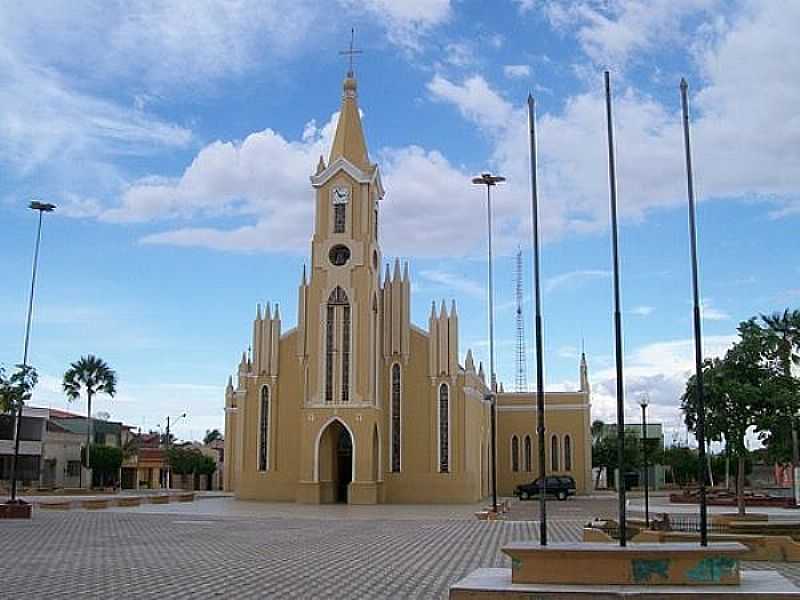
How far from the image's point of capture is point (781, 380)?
94.3 feet

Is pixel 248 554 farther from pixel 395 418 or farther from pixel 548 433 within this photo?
pixel 548 433

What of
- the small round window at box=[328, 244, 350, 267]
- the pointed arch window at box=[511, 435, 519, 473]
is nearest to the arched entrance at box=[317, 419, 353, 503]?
the small round window at box=[328, 244, 350, 267]

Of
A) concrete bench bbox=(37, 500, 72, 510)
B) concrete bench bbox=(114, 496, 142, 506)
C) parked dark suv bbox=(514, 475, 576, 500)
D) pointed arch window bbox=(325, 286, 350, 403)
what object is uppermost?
pointed arch window bbox=(325, 286, 350, 403)

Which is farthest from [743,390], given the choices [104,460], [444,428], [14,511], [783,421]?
[104,460]

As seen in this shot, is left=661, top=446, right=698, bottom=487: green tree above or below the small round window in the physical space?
below

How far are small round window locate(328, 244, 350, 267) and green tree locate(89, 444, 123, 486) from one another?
30.8 meters

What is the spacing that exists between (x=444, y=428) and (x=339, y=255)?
10468mm

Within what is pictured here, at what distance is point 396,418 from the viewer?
51.3 metres

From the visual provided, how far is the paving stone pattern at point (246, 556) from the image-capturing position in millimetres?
14367

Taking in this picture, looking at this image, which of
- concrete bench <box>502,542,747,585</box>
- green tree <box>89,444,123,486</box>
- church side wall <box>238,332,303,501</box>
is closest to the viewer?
concrete bench <box>502,542,747,585</box>

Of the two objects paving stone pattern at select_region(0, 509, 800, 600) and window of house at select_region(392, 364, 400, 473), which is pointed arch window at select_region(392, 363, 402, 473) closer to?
window of house at select_region(392, 364, 400, 473)

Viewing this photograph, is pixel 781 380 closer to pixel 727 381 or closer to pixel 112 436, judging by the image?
pixel 727 381

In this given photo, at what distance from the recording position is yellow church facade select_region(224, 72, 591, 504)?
49.3m

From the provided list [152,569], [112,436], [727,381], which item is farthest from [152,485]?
[152,569]
